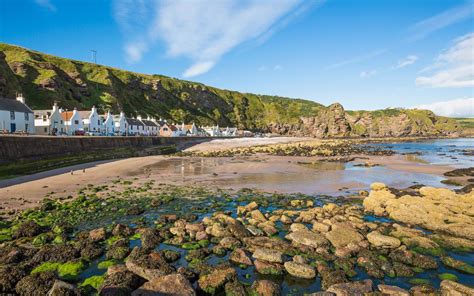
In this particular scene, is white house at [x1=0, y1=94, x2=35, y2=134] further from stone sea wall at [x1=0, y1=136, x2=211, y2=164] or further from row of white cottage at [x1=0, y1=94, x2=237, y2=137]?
stone sea wall at [x1=0, y1=136, x2=211, y2=164]

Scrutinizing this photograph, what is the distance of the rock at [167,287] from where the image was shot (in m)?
8.47

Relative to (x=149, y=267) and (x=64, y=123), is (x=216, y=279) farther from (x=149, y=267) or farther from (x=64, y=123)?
(x=64, y=123)

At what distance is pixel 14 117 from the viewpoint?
5581 centimetres

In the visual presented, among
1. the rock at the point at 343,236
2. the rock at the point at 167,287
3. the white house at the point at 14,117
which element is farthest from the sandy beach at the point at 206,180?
the white house at the point at 14,117

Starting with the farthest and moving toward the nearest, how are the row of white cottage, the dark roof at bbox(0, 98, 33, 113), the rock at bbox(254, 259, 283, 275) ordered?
1. the row of white cottage
2. the dark roof at bbox(0, 98, 33, 113)
3. the rock at bbox(254, 259, 283, 275)

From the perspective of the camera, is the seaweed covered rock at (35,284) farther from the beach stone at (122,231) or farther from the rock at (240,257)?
the rock at (240,257)

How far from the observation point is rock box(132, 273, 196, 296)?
8469 millimetres

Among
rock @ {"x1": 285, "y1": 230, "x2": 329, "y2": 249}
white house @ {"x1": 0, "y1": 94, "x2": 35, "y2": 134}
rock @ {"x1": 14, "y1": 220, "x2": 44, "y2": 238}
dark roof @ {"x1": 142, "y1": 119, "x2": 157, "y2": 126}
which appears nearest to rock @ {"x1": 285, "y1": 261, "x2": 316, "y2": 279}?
rock @ {"x1": 285, "y1": 230, "x2": 329, "y2": 249}

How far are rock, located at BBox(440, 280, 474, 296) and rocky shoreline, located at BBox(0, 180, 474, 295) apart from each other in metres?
0.03

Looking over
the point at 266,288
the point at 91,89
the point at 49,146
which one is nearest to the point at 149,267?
the point at 266,288

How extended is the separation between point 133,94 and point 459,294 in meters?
171

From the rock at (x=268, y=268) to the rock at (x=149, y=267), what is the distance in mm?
3230

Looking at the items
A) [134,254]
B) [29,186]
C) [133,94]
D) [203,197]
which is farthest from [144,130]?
[134,254]

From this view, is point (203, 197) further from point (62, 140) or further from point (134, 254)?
point (62, 140)
